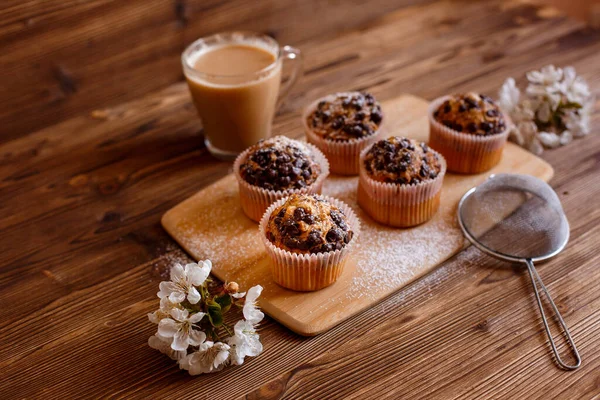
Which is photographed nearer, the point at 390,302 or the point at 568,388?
the point at 568,388

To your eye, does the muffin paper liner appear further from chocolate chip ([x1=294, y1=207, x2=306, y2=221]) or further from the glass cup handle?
the glass cup handle

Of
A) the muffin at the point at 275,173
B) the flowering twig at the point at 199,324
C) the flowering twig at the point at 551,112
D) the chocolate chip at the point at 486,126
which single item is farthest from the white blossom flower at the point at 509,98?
the flowering twig at the point at 199,324

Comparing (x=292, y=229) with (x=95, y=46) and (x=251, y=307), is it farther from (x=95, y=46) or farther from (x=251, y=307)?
(x=95, y=46)

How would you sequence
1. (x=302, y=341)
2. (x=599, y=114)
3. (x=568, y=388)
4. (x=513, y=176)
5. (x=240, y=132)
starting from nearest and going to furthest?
(x=568, y=388) → (x=302, y=341) → (x=513, y=176) → (x=240, y=132) → (x=599, y=114)

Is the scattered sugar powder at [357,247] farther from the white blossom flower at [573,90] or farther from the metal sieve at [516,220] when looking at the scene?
the white blossom flower at [573,90]

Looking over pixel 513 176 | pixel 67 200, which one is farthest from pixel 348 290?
pixel 67 200

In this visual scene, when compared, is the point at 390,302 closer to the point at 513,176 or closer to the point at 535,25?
the point at 513,176

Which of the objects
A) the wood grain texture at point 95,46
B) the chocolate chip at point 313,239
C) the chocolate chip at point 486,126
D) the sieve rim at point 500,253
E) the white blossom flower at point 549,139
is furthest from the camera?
the wood grain texture at point 95,46

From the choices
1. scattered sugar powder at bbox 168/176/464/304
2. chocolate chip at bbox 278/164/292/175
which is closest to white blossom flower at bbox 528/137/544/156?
scattered sugar powder at bbox 168/176/464/304
